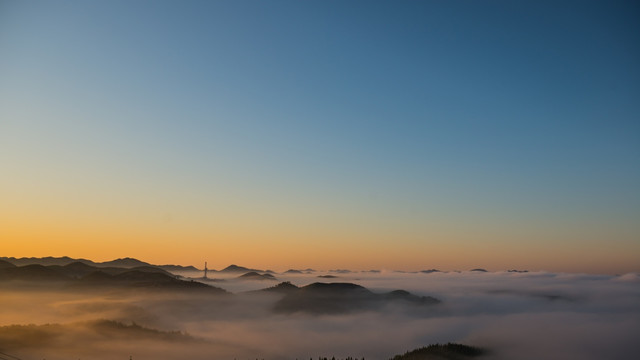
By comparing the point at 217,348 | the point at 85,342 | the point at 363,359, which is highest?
the point at 85,342

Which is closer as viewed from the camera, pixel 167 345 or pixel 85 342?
pixel 85 342

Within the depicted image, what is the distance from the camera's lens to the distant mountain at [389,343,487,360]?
153 meters

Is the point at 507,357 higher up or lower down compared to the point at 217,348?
lower down

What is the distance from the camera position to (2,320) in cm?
19912

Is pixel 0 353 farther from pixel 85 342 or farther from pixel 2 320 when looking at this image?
pixel 2 320

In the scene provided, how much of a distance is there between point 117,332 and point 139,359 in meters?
38.0

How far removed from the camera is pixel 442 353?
15875 cm

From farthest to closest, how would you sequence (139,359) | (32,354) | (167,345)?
(167,345) < (139,359) < (32,354)

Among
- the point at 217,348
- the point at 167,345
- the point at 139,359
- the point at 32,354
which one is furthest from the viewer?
the point at 217,348

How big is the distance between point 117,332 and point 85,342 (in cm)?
2341

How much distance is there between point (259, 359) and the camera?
164m

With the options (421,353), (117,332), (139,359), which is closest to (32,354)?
(139,359)

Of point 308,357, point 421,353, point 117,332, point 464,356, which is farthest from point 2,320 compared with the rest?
point 464,356

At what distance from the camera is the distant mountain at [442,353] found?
153 m
